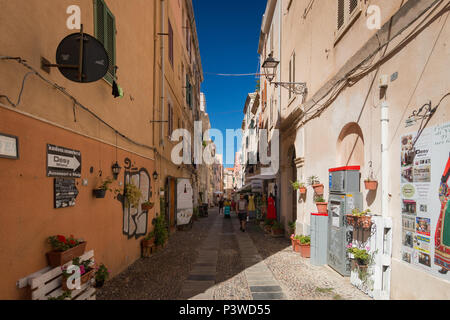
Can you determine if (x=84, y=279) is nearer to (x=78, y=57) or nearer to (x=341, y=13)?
(x=78, y=57)

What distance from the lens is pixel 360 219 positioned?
5070 millimetres

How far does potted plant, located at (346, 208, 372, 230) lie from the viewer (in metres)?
4.94

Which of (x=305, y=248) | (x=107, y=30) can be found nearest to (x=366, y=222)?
(x=305, y=248)

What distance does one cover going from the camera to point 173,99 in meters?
13.1

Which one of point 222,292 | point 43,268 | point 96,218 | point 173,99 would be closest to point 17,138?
point 43,268

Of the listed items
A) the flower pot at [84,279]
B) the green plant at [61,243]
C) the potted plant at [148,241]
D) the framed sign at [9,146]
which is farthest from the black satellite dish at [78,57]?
the potted plant at [148,241]

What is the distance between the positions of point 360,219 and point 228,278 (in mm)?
3119

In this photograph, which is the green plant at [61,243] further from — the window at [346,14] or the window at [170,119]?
the window at [170,119]

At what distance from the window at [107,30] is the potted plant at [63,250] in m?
3.43

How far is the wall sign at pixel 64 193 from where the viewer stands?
13.5ft

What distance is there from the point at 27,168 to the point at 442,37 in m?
5.63

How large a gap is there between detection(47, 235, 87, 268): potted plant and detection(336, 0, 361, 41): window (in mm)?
6925

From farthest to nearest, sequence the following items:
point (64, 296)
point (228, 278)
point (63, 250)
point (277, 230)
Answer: point (277, 230), point (228, 278), point (63, 250), point (64, 296)

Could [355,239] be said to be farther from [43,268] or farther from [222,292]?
[43,268]
